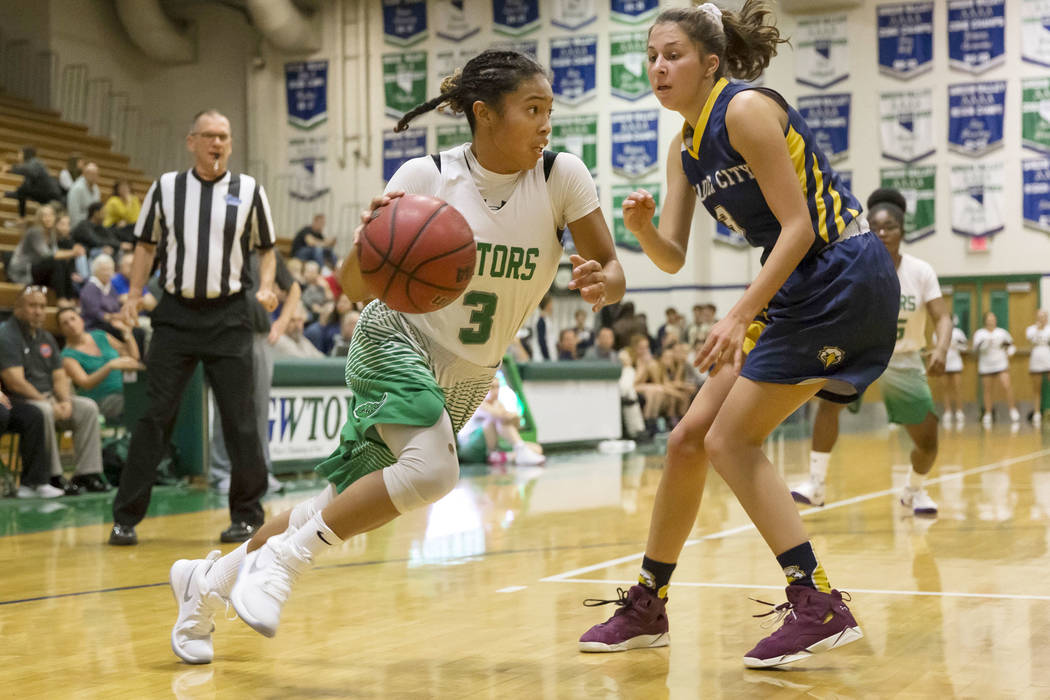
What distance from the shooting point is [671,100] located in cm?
350

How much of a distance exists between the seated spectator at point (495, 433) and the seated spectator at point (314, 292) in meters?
2.76

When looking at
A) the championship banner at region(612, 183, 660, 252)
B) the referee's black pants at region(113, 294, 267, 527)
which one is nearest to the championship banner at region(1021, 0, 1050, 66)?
the championship banner at region(612, 183, 660, 252)

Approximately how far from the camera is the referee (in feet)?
20.1

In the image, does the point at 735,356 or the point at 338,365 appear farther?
the point at 338,365

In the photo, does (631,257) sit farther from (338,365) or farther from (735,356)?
(735,356)

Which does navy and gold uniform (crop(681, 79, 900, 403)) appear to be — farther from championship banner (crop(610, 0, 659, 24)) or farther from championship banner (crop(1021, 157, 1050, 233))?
championship banner (crop(1021, 157, 1050, 233))

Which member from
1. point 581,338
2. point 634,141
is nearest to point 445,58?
point 634,141

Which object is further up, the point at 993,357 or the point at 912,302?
the point at 912,302

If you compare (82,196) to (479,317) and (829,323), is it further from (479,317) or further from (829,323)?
(829,323)

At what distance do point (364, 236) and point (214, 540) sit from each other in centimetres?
352

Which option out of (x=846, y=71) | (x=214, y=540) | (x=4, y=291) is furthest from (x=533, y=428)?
(x=846, y=71)

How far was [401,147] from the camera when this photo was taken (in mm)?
23312

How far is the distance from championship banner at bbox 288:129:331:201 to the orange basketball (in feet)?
67.7

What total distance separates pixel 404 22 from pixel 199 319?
1787 centimetres
